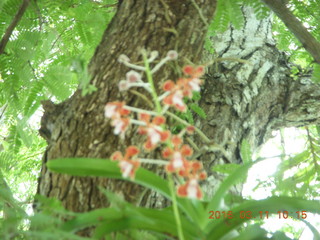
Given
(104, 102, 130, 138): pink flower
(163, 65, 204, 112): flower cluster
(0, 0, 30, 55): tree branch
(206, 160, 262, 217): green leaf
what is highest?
(0, 0, 30, 55): tree branch

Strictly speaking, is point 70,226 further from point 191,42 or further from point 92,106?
point 191,42

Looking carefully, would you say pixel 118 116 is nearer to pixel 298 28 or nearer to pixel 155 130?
pixel 155 130

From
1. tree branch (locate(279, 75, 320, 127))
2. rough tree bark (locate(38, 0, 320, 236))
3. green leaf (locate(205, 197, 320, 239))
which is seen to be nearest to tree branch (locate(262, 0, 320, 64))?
rough tree bark (locate(38, 0, 320, 236))

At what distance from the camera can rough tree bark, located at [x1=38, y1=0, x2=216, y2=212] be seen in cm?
101

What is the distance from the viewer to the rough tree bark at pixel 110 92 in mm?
1012

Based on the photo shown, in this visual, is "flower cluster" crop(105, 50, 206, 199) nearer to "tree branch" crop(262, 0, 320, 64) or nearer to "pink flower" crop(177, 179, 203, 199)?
"pink flower" crop(177, 179, 203, 199)

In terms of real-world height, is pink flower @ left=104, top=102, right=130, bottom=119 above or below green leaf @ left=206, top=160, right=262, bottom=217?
above

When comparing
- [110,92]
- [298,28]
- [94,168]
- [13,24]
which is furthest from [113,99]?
[298,28]

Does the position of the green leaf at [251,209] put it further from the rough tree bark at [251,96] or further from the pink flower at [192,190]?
the rough tree bark at [251,96]

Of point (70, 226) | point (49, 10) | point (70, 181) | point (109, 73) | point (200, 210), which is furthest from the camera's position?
point (49, 10)

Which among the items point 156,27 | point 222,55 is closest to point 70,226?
point 156,27

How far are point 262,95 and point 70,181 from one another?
1.44 metres

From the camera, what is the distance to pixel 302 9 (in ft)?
6.33

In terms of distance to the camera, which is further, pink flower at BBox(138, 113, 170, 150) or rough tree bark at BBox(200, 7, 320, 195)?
rough tree bark at BBox(200, 7, 320, 195)
